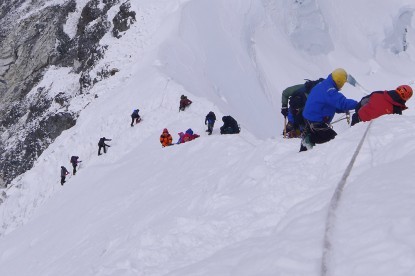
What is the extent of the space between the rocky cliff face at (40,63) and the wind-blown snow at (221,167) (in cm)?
141

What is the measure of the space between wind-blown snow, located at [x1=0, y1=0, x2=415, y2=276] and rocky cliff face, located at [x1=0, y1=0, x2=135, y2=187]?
141cm

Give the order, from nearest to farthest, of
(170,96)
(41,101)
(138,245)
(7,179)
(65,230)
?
(138,245) → (65,230) → (170,96) → (7,179) → (41,101)

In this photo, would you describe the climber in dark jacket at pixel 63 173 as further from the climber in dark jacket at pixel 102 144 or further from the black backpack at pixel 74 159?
the climber in dark jacket at pixel 102 144

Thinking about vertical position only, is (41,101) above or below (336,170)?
above

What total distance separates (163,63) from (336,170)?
2009 centimetres

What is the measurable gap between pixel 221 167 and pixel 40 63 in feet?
104

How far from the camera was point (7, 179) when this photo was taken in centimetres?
2975

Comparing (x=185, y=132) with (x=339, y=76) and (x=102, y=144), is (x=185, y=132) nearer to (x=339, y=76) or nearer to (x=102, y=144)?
(x=102, y=144)

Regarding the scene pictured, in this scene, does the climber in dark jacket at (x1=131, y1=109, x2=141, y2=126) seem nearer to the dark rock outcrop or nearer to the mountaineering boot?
the dark rock outcrop

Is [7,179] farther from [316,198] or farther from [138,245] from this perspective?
[316,198]

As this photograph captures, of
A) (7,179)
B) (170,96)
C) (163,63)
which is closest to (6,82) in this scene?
(7,179)

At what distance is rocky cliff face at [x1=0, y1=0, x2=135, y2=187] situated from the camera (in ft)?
98.4

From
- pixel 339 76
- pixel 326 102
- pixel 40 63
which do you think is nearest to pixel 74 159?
pixel 326 102

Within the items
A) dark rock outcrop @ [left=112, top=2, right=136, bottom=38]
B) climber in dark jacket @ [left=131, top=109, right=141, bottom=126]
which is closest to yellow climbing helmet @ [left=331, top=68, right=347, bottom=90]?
climber in dark jacket @ [left=131, top=109, right=141, bottom=126]
